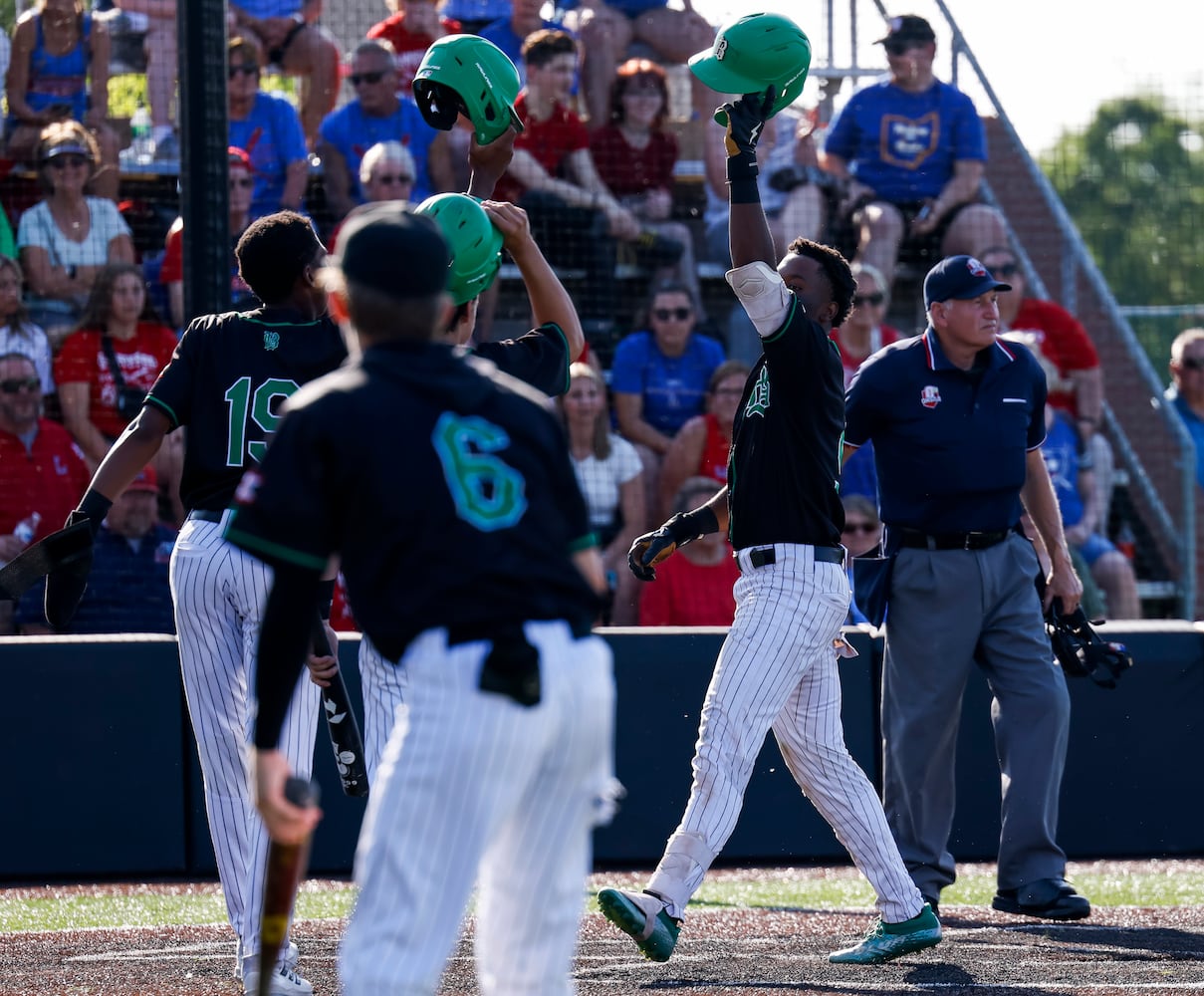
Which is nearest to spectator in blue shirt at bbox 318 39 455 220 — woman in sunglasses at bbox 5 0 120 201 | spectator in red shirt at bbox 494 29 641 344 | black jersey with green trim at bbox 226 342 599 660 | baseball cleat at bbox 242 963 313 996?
spectator in red shirt at bbox 494 29 641 344

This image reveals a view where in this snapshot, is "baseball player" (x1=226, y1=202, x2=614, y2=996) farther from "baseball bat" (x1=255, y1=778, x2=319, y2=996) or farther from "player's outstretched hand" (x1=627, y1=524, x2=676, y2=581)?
"player's outstretched hand" (x1=627, y1=524, x2=676, y2=581)

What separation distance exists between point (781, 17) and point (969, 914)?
2981 mm

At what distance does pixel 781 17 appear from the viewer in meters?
5.08

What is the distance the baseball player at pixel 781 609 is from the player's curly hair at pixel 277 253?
44.1 inches

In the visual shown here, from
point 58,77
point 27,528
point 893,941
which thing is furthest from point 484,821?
point 58,77

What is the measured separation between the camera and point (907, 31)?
34.1 feet

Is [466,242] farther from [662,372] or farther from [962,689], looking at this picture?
[662,372]

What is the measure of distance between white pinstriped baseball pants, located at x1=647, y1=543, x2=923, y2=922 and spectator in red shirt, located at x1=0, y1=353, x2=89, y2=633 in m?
4.22

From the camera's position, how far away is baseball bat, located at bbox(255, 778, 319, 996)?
2633 mm

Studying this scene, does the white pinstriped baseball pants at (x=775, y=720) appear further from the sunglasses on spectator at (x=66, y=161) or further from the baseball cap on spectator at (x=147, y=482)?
the sunglasses on spectator at (x=66, y=161)

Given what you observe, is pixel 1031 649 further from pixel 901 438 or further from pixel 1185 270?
pixel 1185 270

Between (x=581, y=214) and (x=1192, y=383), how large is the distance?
3.89m

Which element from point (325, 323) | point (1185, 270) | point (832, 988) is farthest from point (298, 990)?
point (1185, 270)

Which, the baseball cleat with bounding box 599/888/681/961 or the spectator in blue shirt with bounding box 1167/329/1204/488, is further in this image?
the spectator in blue shirt with bounding box 1167/329/1204/488
